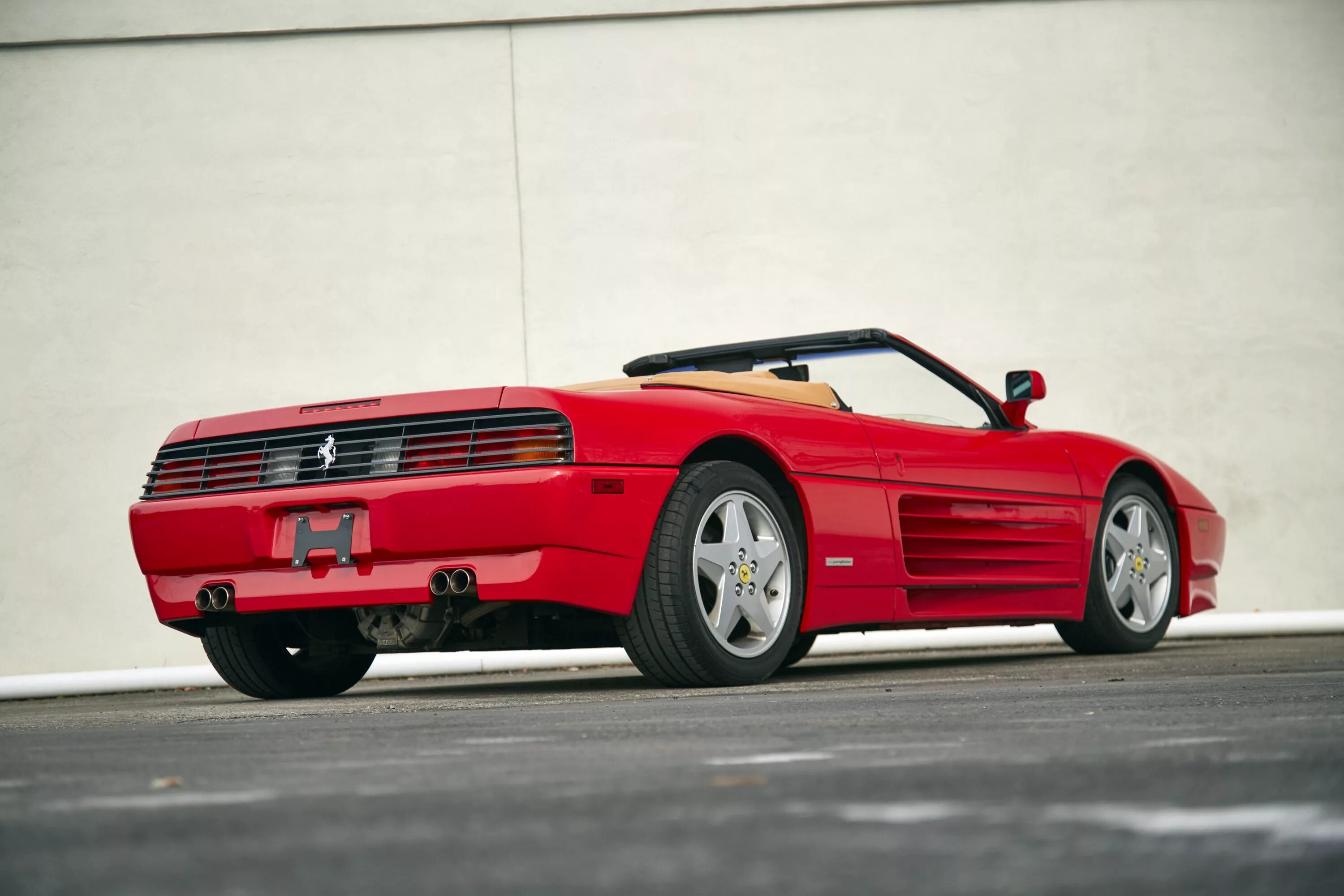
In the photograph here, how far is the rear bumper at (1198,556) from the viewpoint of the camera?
22.0 ft

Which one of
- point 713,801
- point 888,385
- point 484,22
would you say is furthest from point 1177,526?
point 484,22

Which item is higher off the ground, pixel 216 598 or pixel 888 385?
pixel 888 385

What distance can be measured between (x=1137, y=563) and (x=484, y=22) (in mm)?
5720

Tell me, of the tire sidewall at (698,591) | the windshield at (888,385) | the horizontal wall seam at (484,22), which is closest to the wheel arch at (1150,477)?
the windshield at (888,385)

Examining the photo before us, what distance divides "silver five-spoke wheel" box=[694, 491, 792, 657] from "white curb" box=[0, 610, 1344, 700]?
3.09 meters

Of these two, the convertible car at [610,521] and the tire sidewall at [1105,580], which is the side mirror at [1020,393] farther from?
the tire sidewall at [1105,580]

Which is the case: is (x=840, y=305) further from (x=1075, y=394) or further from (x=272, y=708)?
(x=272, y=708)

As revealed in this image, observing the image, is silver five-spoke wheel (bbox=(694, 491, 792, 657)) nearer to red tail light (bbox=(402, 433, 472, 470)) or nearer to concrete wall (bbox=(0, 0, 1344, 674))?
red tail light (bbox=(402, 433, 472, 470))

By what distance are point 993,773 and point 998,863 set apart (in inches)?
26.1

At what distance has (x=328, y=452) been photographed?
14.5ft

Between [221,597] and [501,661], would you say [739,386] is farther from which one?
[501,661]

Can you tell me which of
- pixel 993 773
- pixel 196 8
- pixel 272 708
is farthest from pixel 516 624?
pixel 196 8

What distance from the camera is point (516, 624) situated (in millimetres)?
4465

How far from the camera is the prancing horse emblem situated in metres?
4.42
